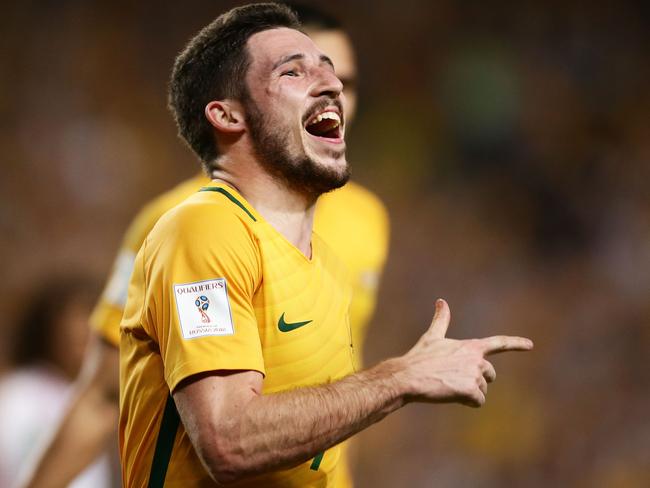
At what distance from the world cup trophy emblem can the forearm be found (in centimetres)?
13

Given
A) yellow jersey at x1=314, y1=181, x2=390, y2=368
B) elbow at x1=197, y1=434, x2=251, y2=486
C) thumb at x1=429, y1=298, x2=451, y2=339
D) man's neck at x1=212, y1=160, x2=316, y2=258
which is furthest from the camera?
yellow jersey at x1=314, y1=181, x2=390, y2=368

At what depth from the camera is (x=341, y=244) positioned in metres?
2.52

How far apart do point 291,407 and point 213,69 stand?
708 millimetres

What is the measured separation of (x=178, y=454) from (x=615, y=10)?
13.9 feet

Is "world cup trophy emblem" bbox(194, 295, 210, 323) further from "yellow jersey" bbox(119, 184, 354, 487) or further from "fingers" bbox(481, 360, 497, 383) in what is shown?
"fingers" bbox(481, 360, 497, 383)

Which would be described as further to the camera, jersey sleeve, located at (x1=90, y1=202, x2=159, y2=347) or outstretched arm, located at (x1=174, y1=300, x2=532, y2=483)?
jersey sleeve, located at (x1=90, y1=202, x2=159, y2=347)

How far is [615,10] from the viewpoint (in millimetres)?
4969

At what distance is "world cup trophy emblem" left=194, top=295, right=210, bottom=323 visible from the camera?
1346 millimetres

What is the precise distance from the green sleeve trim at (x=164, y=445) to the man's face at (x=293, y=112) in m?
0.46

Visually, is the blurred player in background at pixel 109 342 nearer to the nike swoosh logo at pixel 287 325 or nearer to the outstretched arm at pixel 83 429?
the outstretched arm at pixel 83 429

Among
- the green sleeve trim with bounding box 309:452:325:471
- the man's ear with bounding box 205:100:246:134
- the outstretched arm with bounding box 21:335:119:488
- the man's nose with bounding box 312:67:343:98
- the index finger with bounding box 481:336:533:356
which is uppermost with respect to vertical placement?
the man's nose with bounding box 312:67:343:98

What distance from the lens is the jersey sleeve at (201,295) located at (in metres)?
1.33

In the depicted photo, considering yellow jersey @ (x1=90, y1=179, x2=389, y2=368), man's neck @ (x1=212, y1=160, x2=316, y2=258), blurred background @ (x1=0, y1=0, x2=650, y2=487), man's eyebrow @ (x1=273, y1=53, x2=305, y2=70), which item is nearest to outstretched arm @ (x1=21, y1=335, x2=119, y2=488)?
yellow jersey @ (x1=90, y1=179, x2=389, y2=368)

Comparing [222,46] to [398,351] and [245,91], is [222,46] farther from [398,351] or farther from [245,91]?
[398,351]
